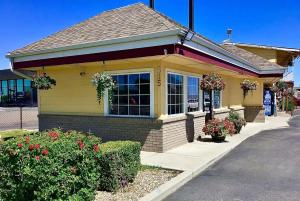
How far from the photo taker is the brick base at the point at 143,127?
377 inches

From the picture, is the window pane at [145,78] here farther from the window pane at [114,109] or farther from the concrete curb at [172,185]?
the concrete curb at [172,185]

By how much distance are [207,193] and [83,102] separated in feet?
22.5

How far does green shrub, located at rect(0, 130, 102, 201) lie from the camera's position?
4.05 m

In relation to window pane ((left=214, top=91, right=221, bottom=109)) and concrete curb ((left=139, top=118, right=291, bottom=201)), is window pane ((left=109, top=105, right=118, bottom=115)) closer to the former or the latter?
concrete curb ((left=139, top=118, right=291, bottom=201))

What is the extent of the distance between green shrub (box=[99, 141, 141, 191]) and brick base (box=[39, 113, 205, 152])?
Answer: 3.45m

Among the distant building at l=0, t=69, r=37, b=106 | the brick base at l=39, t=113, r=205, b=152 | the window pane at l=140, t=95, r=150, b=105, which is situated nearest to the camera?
the brick base at l=39, t=113, r=205, b=152

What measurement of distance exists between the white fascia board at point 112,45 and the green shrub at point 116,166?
333 centimetres

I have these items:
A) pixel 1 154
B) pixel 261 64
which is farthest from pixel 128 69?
pixel 261 64

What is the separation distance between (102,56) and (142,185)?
15.1 feet

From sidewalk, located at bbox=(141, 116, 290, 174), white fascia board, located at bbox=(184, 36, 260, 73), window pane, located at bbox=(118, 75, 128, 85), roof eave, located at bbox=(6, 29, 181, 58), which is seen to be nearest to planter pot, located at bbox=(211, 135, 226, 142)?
sidewalk, located at bbox=(141, 116, 290, 174)

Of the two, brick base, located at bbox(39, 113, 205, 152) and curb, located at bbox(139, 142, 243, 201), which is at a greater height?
brick base, located at bbox(39, 113, 205, 152)

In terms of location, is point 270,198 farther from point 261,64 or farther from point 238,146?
point 261,64

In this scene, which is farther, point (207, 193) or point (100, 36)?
point (100, 36)

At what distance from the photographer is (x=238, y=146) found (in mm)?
11031
